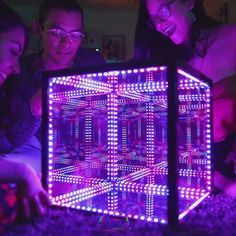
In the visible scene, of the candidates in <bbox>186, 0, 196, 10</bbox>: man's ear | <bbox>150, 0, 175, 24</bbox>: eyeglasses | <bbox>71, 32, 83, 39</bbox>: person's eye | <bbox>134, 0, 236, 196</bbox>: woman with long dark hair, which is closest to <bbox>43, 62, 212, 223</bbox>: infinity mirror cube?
<bbox>134, 0, 236, 196</bbox>: woman with long dark hair

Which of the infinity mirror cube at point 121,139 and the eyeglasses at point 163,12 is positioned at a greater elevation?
the eyeglasses at point 163,12

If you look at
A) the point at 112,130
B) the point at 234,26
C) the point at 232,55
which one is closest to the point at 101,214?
the point at 112,130

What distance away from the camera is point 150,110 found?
4.34 feet

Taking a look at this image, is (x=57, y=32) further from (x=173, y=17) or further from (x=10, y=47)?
(x=173, y=17)

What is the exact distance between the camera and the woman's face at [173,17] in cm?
163

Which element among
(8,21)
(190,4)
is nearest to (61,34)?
(8,21)

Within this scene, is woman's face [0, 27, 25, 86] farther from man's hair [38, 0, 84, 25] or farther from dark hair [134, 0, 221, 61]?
dark hair [134, 0, 221, 61]

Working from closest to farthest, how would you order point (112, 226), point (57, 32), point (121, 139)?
point (112, 226)
point (121, 139)
point (57, 32)

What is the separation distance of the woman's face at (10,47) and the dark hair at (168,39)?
26.9 inches

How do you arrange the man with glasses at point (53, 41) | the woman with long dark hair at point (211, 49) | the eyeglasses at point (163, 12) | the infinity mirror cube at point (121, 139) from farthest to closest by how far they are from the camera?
the man with glasses at point (53, 41) → the eyeglasses at point (163, 12) → the woman with long dark hair at point (211, 49) → the infinity mirror cube at point (121, 139)

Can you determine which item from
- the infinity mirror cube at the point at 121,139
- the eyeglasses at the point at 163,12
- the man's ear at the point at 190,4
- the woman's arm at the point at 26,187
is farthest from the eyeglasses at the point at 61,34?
the woman's arm at the point at 26,187

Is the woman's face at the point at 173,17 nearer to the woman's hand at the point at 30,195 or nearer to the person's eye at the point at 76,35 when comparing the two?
the person's eye at the point at 76,35

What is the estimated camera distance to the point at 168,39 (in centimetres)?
194

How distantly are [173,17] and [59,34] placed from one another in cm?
67
